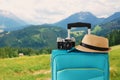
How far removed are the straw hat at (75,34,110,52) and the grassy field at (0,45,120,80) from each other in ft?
14.7

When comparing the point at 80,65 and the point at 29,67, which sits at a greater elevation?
the point at 80,65

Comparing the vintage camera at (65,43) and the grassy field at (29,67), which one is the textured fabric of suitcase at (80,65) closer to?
the vintage camera at (65,43)

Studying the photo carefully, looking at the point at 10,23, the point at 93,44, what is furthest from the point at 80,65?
the point at 10,23

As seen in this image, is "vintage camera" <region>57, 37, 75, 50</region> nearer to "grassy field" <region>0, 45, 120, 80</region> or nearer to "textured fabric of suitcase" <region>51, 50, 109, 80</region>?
"textured fabric of suitcase" <region>51, 50, 109, 80</region>

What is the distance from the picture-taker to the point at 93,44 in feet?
11.0

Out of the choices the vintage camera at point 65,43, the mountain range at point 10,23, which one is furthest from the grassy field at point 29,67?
the mountain range at point 10,23

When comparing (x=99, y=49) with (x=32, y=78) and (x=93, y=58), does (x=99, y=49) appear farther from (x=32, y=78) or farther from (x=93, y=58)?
(x=32, y=78)

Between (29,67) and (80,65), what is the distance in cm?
678

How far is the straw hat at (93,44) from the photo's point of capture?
10.8ft

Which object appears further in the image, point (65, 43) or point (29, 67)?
point (29, 67)

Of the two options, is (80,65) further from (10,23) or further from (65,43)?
(10,23)

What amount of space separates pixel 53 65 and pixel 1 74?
5.84 metres

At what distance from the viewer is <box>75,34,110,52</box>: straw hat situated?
328cm

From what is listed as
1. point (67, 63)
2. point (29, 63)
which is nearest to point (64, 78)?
point (67, 63)
